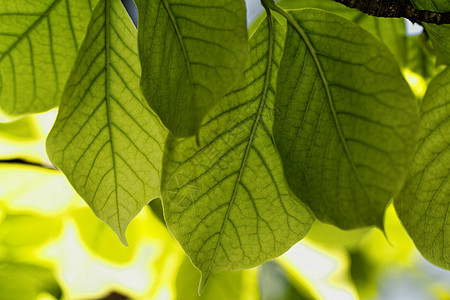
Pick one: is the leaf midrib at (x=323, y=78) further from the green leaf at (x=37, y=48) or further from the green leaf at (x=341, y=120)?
the green leaf at (x=37, y=48)

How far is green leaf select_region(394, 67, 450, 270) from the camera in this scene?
1.30 ft

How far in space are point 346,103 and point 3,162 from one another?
0.74 metres

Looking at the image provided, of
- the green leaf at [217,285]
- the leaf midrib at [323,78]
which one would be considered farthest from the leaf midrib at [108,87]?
the green leaf at [217,285]

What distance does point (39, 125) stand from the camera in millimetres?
922

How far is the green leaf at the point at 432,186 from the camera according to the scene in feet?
1.30

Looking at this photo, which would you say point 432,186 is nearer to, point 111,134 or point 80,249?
point 111,134

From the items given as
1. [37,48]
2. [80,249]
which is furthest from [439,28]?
[80,249]

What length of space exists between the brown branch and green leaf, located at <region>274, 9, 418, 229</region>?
0.02 m

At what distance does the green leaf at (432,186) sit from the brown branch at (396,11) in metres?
0.05

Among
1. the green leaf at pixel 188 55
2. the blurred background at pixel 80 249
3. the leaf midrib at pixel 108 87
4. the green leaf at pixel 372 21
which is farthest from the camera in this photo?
the blurred background at pixel 80 249

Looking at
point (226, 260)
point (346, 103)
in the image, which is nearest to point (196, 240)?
point (226, 260)

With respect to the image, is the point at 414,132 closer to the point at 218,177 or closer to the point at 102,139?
the point at 218,177

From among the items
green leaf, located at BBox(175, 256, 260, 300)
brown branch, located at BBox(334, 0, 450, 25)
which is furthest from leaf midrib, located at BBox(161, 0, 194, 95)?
green leaf, located at BBox(175, 256, 260, 300)

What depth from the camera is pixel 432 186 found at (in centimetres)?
41
